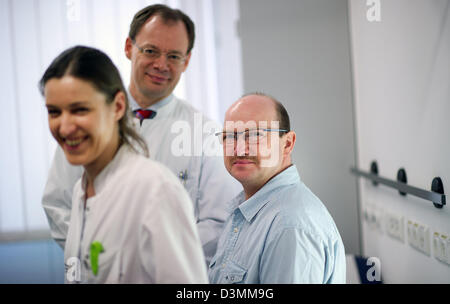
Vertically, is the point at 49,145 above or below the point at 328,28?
below

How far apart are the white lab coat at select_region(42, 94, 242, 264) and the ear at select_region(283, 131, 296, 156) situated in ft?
0.52

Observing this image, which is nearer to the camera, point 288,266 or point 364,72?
point 288,266

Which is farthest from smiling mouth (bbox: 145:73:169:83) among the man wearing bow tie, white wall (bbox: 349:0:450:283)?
white wall (bbox: 349:0:450:283)

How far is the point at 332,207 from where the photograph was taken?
1.11m

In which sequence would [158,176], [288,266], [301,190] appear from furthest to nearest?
[301,190] → [288,266] → [158,176]

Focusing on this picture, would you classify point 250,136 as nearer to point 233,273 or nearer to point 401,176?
point 233,273

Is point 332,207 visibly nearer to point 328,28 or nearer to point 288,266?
point 288,266

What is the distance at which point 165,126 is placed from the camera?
104cm

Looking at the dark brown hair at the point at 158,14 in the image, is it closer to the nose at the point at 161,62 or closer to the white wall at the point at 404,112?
the nose at the point at 161,62

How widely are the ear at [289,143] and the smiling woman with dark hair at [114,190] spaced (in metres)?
0.37

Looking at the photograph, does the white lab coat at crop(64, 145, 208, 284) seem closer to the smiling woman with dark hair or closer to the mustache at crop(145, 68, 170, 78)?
the smiling woman with dark hair

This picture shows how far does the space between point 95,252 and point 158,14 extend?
0.60m

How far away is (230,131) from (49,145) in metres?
0.52
